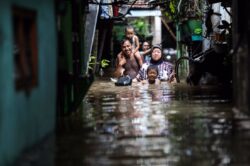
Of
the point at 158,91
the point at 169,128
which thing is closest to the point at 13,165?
the point at 169,128

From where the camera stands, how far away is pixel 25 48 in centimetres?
685

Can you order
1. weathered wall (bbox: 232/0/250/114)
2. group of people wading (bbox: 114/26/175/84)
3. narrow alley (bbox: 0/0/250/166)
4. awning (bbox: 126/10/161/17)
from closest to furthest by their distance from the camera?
narrow alley (bbox: 0/0/250/166) → weathered wall (bbox: 232/0/250/114) → group of people wading (bbox: 114/26/175/84) → awning (bbox: 126/10/161/17)

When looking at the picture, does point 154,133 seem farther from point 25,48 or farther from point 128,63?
point 128,63

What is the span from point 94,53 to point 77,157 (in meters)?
16.4

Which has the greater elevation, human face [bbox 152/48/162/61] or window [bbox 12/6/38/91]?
window [bbox 12/6/38/91]

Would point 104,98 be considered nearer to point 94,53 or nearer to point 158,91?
point 158,91

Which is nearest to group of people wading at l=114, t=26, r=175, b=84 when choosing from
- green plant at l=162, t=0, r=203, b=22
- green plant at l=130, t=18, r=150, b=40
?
green plant at l=162, t=0, r=203, b=22

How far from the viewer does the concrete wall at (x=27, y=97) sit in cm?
588

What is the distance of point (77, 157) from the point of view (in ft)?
22.1

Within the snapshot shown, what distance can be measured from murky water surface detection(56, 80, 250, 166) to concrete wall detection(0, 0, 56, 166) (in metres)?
0.43

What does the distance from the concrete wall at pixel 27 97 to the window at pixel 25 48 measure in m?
0.11

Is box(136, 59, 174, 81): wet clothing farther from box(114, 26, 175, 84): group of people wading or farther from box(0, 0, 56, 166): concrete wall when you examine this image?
box(0, 0, 56, 166): concrete wall

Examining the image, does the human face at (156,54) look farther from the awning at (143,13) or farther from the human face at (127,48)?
the awning at (143,13)

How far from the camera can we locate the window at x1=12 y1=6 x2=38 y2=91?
649cm
